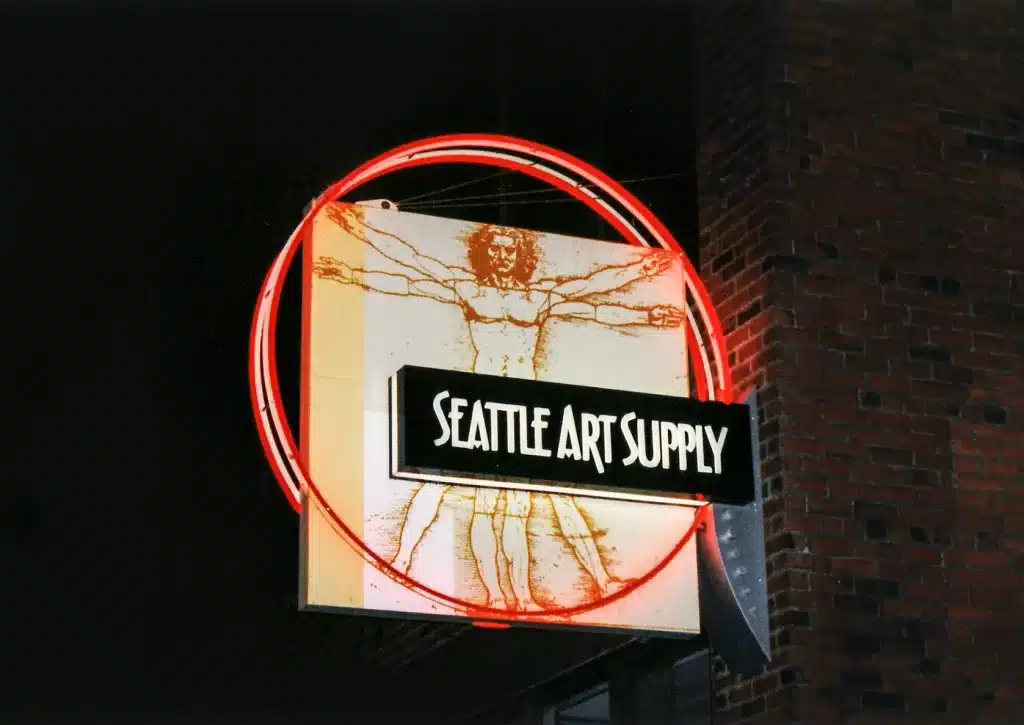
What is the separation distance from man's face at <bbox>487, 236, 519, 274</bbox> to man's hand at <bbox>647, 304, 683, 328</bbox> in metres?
0.60

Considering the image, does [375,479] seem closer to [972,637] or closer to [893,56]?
[972,637]

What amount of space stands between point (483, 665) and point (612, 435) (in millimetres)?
2565

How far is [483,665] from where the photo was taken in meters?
8.85

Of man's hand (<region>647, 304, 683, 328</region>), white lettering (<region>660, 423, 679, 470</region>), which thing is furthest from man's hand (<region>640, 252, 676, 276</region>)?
white lettering (<region>660, 423, 679, 470</region>)

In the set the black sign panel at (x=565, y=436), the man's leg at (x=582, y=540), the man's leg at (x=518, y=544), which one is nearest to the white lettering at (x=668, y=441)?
the black sign panel at (x=565, y=436)

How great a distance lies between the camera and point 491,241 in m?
7.08

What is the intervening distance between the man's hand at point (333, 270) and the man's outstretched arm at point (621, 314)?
0.82m

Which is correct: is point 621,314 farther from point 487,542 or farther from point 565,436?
point 487,542

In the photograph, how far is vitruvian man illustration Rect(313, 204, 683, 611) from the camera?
661cm

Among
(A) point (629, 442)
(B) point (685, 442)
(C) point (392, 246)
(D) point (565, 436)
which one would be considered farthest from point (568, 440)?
(C) point (392, 246)

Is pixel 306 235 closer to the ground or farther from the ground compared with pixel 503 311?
farther from the ground

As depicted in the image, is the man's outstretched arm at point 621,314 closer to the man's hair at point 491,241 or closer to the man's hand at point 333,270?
the man's hair at point 491,241

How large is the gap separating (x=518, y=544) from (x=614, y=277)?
1215 mm

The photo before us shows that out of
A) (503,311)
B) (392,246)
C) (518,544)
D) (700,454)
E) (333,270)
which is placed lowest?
(518,544)
